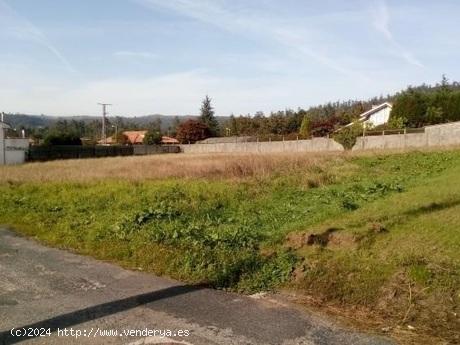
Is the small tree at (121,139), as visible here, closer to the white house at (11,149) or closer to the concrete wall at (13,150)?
the concrete wall at (13,150)

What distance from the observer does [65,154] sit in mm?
59406

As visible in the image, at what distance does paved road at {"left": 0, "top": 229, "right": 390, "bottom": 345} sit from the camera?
4699mm

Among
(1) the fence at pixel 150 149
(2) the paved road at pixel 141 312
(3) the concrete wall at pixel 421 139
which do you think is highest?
(3) the concrete wall at pixel 421 139

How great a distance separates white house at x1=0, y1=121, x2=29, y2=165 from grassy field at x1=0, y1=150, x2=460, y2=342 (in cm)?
3557

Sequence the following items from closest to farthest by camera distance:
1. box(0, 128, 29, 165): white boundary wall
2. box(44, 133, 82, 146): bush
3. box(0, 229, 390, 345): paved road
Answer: box(0, 229, 390, 345): paved road < box(0, 128, 29, 165): white boundary wall < box(44, 133, 82, 146): bush

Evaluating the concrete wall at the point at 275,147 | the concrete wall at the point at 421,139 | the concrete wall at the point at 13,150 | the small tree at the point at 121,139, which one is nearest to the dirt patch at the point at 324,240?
the concrete wall at the point at 421,139

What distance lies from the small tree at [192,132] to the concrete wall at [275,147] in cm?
1572

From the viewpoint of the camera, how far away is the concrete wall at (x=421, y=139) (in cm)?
3656

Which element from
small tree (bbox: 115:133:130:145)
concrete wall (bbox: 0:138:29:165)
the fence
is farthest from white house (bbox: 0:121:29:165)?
small tree (bbox: 115:133:130:145)

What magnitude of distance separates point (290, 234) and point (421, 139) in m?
34.7

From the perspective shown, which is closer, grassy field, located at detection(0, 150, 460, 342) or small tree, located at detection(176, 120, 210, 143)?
grassy field, located at detection(0, 150, 460, 342)

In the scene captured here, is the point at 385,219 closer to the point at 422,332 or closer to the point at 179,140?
the point at 422,332

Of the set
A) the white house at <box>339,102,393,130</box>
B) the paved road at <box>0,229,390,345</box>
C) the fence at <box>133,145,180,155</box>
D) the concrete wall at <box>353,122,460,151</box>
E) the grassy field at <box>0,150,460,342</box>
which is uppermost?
the white house at <box>339,102,393,130</box>

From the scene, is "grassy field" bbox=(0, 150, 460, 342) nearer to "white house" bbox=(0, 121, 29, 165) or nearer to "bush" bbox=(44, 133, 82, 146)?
"white house" bbox=(0, 121, 29, 165)
